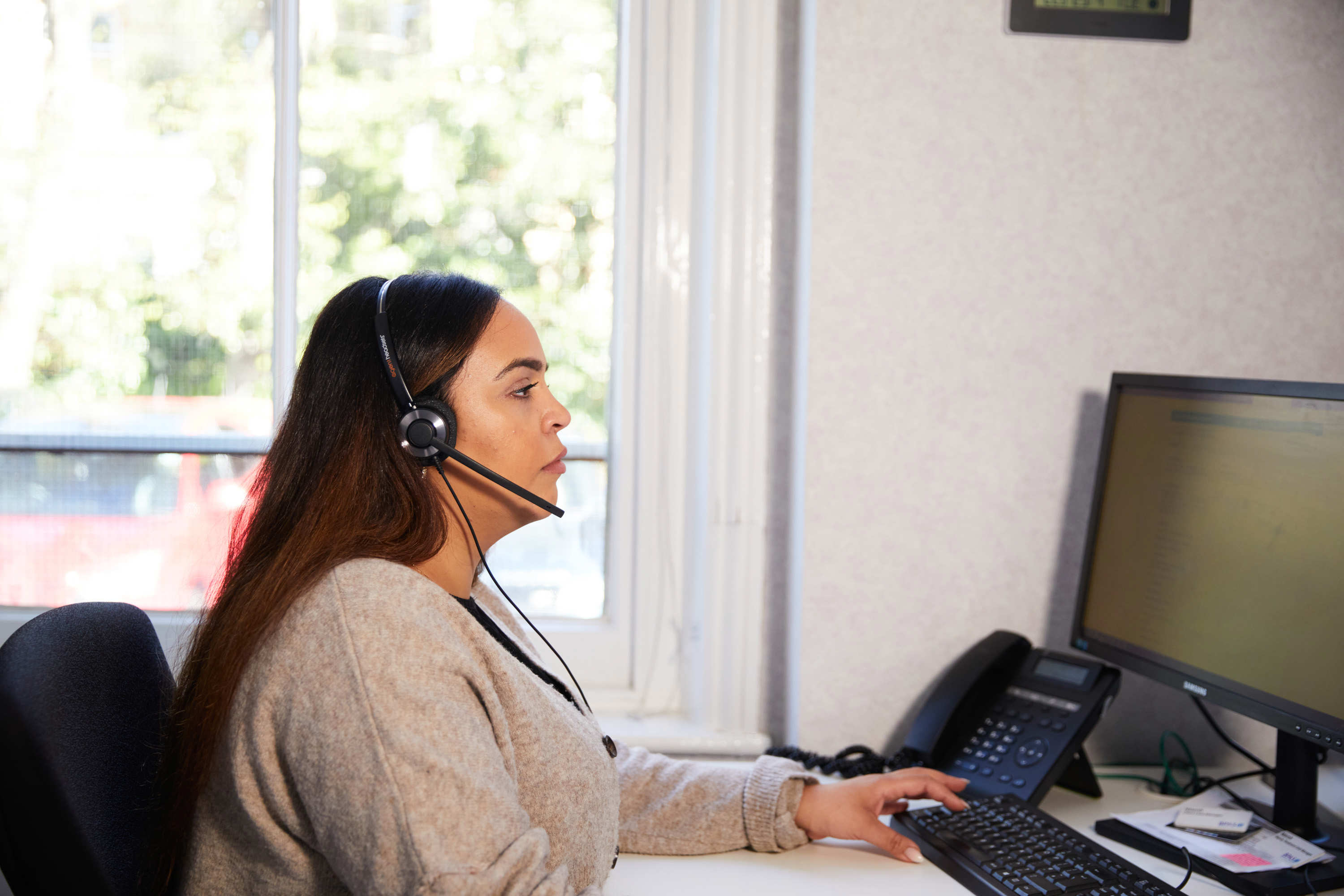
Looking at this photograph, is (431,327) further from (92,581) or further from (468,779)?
(92,581)

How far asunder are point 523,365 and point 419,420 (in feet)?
0.43

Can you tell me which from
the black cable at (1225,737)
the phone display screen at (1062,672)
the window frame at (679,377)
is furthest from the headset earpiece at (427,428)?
the black cable at (1225,737)

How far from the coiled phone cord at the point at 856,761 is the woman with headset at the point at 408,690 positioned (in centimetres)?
17

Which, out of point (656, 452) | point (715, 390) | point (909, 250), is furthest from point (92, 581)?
point (909, 250)

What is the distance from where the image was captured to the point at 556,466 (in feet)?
3.49

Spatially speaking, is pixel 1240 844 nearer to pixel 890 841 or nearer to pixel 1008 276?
pixel 890 841

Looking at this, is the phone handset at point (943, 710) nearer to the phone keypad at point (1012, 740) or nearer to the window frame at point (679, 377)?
the phone keypad at point (1012, 740)

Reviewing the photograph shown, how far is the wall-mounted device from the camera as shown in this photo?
4.64 feet

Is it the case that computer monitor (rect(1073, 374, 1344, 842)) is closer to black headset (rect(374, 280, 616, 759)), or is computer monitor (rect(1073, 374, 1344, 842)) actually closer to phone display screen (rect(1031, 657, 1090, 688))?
phone display screen (rect(1031, 657, 1090, 688))

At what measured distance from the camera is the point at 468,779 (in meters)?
0.76

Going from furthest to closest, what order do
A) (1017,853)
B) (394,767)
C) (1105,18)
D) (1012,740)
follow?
(1105,18) < (1012,740) < (1017,853) < (394,767)

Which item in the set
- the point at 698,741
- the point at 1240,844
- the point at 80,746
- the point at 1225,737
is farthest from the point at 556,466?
the point at 1225,737

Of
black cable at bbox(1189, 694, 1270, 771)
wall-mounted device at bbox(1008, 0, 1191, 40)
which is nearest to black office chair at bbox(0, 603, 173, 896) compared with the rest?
black cable at bbox(1189, 694, 1270, 771)

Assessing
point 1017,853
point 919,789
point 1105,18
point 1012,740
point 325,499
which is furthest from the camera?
point 1105,18
